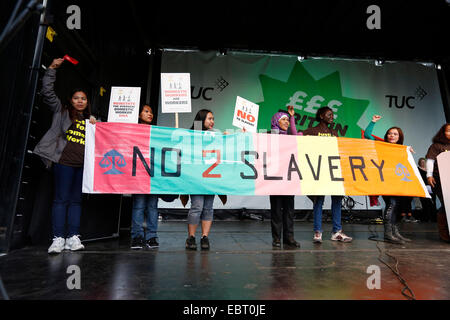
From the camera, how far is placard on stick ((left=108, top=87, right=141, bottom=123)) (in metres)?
2.77

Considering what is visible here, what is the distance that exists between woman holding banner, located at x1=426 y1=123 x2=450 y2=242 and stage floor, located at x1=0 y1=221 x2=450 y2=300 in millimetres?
809

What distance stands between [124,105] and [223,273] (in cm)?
198

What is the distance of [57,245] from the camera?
2314 millimetres

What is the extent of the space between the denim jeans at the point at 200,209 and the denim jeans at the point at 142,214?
392mm

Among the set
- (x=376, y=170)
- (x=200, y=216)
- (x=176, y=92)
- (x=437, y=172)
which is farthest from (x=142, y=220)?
(x=437, y=172)

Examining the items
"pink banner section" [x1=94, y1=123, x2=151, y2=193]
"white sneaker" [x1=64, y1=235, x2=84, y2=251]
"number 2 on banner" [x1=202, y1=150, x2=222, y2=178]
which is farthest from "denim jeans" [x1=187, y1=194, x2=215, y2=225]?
"white sneaker" [x1=64, y1=235, x2=84, y2=251]

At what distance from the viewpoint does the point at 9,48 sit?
2.26 metres

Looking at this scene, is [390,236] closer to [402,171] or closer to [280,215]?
[402,171]

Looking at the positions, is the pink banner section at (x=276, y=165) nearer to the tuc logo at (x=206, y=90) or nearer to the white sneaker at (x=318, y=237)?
→ the white sneaker at (x=318, y=237)

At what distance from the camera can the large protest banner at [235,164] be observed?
2.66 meters

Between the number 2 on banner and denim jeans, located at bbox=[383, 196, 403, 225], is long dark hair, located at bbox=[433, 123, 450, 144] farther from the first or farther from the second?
the number 2 on banner

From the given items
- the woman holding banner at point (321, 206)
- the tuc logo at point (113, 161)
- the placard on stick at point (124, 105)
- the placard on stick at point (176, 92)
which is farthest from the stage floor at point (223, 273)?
the placard on stick at point (176, 92)
